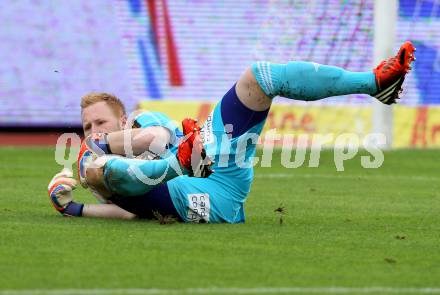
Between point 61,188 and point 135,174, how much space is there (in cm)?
92

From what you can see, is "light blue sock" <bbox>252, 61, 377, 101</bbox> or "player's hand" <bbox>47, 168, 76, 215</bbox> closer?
"light blue sock" <bbox>252, 61, 377, 101</bbox>

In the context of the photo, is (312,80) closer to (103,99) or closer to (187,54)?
(103,99)

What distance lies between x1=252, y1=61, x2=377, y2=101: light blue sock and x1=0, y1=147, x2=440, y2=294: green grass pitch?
3.22 feet

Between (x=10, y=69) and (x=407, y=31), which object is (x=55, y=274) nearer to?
(x=10, y=69)

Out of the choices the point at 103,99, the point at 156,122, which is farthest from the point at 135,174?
the point at 103,99

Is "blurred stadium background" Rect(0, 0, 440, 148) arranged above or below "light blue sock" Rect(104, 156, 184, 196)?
below

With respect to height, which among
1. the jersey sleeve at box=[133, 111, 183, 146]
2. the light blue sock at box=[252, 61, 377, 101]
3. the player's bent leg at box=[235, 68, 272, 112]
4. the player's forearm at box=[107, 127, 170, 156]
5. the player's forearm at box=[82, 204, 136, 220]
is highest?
the light blue sock at box=[252, 61, 377, 101]

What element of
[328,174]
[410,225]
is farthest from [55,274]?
[328,174]

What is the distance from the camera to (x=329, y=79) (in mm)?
7312

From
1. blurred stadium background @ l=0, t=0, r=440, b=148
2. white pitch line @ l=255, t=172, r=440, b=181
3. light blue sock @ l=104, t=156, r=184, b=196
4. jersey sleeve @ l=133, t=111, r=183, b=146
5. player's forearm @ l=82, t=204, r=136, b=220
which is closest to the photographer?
light blue sock @ l=104, t=156, r=184, b=196

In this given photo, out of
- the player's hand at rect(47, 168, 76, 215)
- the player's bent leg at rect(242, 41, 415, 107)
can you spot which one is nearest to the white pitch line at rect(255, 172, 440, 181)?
the player's hand at rect(47, 168, 76, 215)

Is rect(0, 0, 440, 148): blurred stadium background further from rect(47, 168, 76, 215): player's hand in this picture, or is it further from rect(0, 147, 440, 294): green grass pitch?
rect(47, 168, 76, 215): player's hand

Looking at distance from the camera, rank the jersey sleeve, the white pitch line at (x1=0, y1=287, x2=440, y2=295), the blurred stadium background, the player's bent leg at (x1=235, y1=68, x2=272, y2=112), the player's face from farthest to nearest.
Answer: the blurred stadium background, the player's face, the jersey sleeve, the player's bent leg at (x1=235, y1=68, x2=272, y2=112), the white pitch line at (x1=0, y1=287, x2=440, y2=295)

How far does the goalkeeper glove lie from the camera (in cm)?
805
